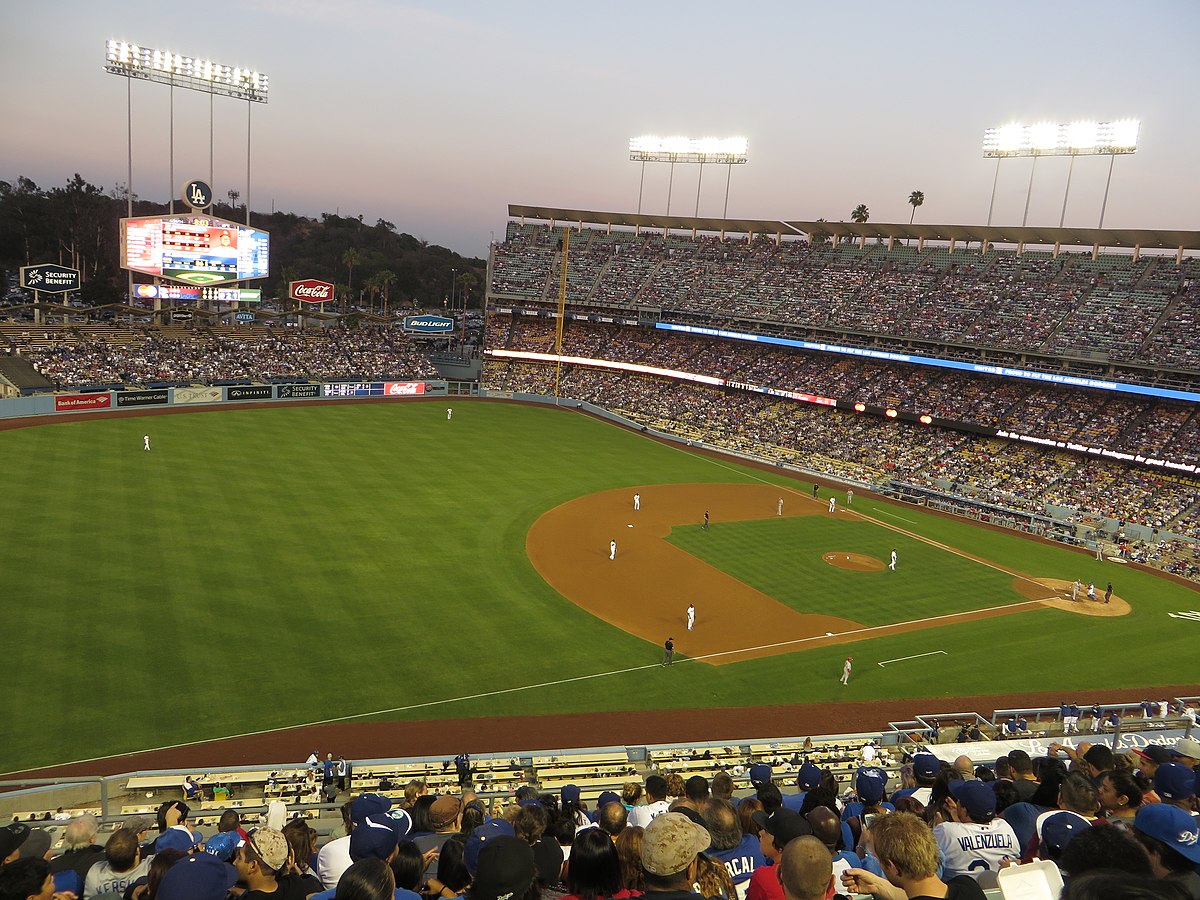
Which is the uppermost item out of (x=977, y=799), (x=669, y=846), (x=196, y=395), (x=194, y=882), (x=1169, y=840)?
(x=669, y=846)

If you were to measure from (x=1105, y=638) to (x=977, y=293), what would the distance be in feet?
132

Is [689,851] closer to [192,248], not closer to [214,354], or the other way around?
[192,248]

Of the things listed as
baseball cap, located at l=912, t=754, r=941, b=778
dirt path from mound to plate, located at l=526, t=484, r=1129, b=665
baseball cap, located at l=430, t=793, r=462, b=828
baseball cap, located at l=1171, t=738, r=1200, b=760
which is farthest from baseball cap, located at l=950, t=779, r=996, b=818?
dirt path from mound to plate, located at l=526, t=484, r=1129, b=665

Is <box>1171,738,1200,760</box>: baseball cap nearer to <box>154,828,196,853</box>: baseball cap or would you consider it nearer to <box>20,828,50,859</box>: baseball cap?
<box>154,828,196,853</box>: baseball cap

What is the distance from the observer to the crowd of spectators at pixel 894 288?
5306 centimetres

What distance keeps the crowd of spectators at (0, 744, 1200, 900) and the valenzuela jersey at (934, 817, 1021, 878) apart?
0.03 feet

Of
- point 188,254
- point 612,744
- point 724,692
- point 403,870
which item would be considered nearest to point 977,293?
point 724,692

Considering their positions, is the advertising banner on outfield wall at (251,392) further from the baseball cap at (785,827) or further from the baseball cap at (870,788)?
the baseball cap at (785,827)

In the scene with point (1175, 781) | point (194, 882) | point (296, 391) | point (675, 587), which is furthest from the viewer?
point (296, 391)

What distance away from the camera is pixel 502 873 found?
4.64 meters

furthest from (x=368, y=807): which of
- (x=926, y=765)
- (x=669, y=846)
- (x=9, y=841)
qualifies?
(x=926, y=765)

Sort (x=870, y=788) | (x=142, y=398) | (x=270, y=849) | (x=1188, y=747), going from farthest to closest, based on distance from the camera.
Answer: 1. (x=142, y=398)
2. (x=1188, y=747)
3. (x=870, y=788)
4. (x=270, y=849)

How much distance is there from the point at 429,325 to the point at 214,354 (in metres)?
22.7

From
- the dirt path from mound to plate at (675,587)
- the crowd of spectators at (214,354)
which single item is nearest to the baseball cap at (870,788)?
the dirt path from mound to plate at (675,587)
